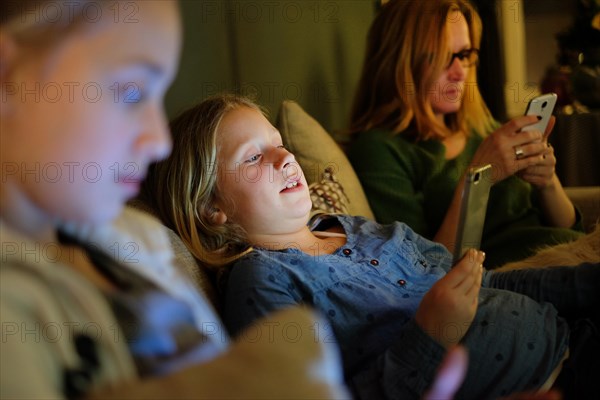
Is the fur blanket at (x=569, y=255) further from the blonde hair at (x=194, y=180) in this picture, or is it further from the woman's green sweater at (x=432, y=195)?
the blonde hair at (x=194, y=180)

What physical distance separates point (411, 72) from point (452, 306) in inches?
29.9

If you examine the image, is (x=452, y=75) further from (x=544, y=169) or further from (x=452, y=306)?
(x=452, y=306)

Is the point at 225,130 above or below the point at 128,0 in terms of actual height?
below

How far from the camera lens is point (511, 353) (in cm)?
71

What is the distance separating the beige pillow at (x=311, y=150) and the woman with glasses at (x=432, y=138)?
0.09 meters

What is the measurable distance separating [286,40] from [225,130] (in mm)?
240

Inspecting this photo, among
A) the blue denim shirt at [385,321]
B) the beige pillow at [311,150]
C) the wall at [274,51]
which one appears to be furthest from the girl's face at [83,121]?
the beige pillow at [311,150]

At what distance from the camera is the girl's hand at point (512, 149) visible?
1.08 metres

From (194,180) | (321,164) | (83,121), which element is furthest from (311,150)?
(83,121)

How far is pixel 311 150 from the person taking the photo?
114 centimetres

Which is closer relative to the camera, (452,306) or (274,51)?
(452,306)

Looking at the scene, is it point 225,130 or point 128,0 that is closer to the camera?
point 128,0

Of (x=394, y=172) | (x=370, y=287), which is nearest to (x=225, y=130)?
(x=370, y=287)

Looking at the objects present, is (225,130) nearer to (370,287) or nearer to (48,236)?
(370,287)
